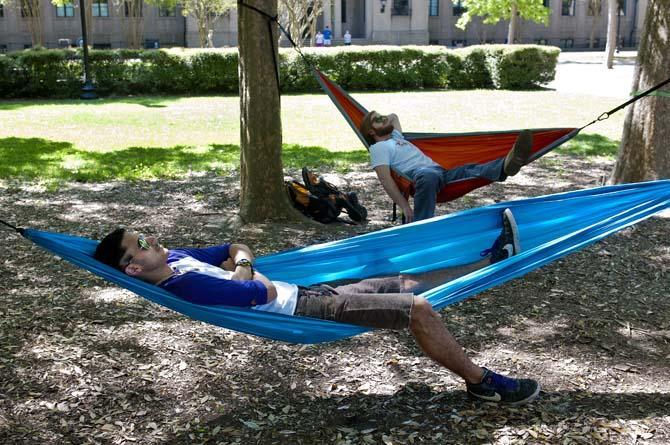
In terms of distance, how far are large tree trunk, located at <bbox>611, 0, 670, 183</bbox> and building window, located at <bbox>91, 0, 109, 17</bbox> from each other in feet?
101

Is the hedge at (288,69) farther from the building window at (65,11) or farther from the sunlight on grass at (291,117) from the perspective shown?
the building window at (65,11)

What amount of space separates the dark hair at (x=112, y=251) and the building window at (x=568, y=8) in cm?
3812

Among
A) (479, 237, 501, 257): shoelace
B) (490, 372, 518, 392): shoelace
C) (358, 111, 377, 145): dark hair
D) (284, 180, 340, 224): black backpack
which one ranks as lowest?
(490, 372, 518, 392): shoelace

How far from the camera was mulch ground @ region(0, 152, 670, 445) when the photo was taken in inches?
105

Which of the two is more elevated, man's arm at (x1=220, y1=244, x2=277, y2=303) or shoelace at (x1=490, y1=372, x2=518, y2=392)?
man's arm at (x1=220, y1=244, x2=277, y2=303)

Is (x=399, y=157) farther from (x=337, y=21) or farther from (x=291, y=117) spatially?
(x=337, y=21)

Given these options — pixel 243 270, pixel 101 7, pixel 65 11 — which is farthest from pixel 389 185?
pixel 65 11

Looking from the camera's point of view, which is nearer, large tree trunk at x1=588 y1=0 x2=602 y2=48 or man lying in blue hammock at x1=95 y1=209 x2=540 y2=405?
man lying in blue hammock at x1=95 y1=209 x2=540 y2=405

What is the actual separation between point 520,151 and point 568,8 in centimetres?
3634

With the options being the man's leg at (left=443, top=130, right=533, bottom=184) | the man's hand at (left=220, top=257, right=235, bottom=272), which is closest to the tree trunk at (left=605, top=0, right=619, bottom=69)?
the man's leg at (left=443, top=130, right=533, bottom=184)

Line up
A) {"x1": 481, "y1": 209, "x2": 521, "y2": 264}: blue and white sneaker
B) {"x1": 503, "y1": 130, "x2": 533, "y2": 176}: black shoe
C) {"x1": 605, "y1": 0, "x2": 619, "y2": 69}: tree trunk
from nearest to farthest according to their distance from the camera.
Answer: {"x1": 481, "y1": 209, "x2": 521, "y2": 264}: blue and white sneaker < {"x1": 503, "y1": 130, "x2": 533, "y2": 176}: black shoe < {"x1": 605, "y1": 0, "x2": 619, "y2": 69}: tree trunk

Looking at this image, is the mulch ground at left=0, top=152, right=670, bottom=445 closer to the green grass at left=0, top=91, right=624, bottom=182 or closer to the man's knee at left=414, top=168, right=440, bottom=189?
the man's knee at left=414, top=168, right=440, bottom=189

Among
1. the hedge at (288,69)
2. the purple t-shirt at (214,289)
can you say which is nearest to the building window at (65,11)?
the hedge at (288,69)

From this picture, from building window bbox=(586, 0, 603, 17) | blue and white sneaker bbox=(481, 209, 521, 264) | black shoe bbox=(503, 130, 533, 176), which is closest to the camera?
blue and white sneaker bbox=(481, 209, 521, 264)
